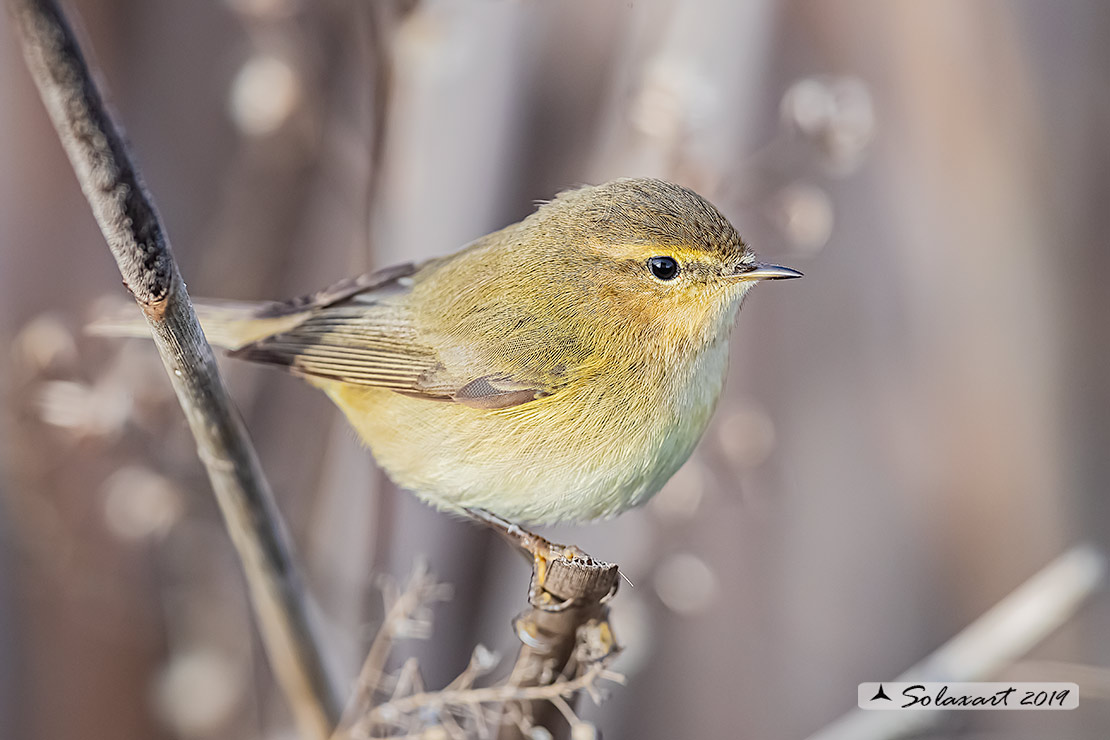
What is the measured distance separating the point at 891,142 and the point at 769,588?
1.49 metres

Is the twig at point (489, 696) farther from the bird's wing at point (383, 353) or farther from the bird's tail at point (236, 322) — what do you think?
the bird's tail at point (236, 322)

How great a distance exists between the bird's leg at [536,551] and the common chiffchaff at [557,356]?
0.11 ft

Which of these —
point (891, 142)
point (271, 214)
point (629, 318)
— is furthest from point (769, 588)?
point (271, 214)

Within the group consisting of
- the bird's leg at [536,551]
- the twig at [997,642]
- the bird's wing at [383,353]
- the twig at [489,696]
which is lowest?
the twig at [997,642]

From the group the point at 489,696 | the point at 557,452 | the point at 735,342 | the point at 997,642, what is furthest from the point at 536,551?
the point at 735,342

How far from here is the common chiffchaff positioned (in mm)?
1458

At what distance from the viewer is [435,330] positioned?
162cm

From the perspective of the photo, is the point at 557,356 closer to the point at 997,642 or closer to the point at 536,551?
the point at 536,551

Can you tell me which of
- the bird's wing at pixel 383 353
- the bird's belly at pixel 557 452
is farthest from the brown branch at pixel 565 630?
the bird's wing at pixel 383 353

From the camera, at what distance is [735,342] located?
9.73 feet

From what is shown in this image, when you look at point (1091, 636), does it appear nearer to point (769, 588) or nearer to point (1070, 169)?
point (769, 588)

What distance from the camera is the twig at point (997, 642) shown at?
5.33 ft

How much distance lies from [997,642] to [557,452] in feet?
3.31

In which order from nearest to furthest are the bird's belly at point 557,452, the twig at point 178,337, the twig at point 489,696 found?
1. the twig at point 178,337
2. the twig at point 489,696
3. the bird's belly at point 557,452
